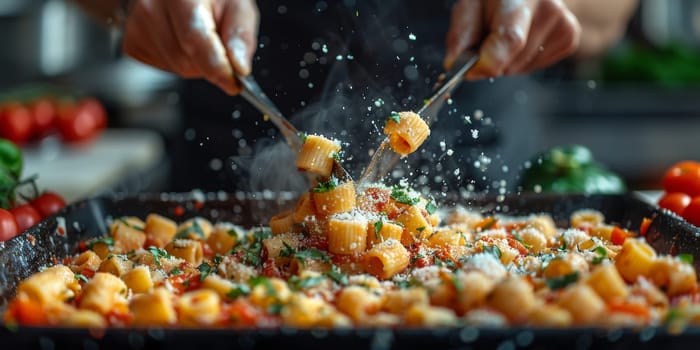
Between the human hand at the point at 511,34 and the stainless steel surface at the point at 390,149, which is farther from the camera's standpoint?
the human hand at the point at 511,34

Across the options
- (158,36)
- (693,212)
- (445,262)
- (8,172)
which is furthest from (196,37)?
(693,212)

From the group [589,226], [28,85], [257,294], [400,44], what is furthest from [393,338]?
[28,85]

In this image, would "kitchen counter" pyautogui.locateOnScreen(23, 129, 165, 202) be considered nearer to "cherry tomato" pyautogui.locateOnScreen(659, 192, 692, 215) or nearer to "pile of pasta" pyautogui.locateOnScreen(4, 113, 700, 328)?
"pile of pasta" pyautogui.locateOnScreen(4, 113, 700, 328)

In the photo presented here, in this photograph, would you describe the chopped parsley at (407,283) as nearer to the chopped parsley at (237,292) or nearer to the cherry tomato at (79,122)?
the chopped parsley at (237,292)

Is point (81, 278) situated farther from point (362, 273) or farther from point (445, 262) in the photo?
point (445, 262)

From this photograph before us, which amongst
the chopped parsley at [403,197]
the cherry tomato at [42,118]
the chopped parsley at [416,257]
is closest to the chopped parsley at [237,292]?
the chopped parsley at [416,257]

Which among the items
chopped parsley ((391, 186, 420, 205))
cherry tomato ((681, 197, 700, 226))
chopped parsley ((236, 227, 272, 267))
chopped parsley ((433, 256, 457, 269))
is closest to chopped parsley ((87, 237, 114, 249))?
chopped parsley ((236, 227, 272, 267))
